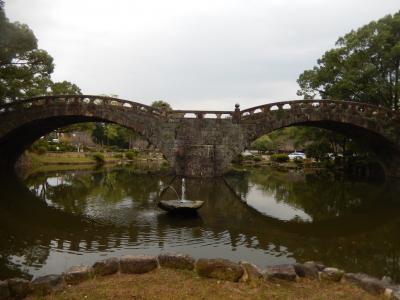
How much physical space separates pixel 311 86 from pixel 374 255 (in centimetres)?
2840

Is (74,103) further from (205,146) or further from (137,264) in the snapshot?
(137,264)

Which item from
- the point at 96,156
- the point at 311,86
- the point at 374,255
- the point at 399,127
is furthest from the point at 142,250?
the point at 96,156

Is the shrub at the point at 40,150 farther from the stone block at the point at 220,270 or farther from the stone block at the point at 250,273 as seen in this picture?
the stone block at the point at 250,273

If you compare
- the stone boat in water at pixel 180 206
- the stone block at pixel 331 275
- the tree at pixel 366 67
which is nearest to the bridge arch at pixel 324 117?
the tree at pixel 366 67

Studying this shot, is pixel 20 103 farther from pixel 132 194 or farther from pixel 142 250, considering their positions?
pixel 142 250

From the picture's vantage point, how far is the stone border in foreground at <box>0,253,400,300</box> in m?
6.28

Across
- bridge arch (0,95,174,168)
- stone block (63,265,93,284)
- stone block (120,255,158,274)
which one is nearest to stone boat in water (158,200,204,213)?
stone block (120,255,158,274)

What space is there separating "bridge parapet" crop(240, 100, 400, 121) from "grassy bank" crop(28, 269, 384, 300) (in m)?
22.8

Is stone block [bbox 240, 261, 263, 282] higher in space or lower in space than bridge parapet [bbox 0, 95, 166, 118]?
lower

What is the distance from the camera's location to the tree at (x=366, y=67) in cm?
3109

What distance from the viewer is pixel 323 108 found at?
29000 millimetres

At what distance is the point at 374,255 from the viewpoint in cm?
994

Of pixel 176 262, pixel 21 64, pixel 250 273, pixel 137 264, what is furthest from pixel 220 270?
pixel 21 64

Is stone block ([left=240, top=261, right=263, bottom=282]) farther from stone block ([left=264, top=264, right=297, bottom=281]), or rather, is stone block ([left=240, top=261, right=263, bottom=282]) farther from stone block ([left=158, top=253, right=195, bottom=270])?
stone block ([left=158, top=253, right=195, bottom=270])
